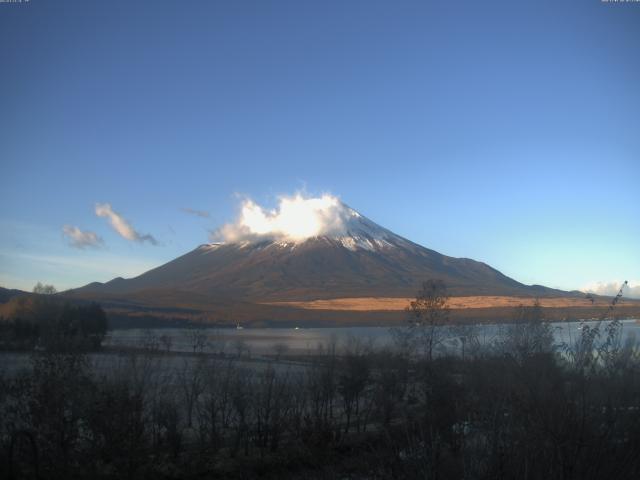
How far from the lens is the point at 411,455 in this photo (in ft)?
21.4

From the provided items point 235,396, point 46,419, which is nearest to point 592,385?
point 46,419

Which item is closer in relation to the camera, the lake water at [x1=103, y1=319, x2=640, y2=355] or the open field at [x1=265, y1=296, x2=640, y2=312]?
the lake water at [x1=103, y1=319, x2=640, y2=355]

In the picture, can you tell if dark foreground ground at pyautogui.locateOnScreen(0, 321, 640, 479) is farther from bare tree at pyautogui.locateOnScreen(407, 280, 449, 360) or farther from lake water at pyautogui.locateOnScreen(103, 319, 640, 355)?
bare tree at pyautogui.locateOnScreen(407, 280, 449, 360)

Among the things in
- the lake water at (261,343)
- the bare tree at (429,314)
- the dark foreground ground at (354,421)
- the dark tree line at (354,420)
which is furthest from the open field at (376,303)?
the dark tree line at (354,420)

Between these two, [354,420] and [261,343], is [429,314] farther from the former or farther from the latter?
[261,343]

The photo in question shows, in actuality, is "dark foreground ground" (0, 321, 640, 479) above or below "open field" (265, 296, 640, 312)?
below

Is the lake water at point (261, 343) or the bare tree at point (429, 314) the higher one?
the bare tree at point (429, 314)

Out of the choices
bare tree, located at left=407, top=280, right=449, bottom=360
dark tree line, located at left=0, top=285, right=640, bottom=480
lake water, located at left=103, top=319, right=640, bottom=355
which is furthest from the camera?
bare tree, located at left=407, top=280, right=449, bottom=360

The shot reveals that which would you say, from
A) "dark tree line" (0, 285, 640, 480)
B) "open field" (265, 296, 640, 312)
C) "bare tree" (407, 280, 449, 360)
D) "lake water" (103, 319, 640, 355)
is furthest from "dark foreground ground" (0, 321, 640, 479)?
"open field" (265, 296, 640, 312)

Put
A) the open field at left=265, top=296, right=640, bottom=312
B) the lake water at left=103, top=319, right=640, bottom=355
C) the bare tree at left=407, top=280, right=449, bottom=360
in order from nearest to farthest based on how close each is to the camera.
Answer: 1. the lake water at left=103, top=319, right=640, bottom=355
2. the bare tree at left=407, top=280, right=449, bottom=360
3. the open field at left=265, top=296, right=640, bottom=312

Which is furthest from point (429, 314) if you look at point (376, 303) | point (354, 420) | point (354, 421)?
point (376, 303)

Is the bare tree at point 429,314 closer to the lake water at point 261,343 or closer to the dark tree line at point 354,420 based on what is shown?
the lake water at point 261,343

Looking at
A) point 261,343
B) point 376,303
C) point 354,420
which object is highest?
point 376,303

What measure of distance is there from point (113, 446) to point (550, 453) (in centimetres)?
811
